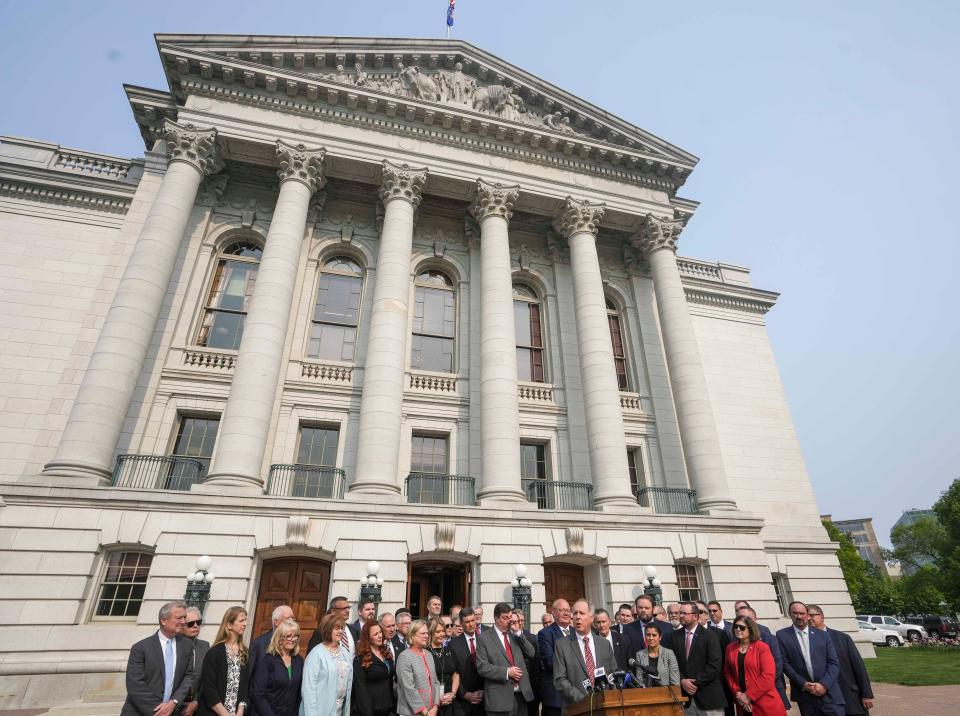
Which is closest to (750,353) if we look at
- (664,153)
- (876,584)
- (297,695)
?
(664,153)

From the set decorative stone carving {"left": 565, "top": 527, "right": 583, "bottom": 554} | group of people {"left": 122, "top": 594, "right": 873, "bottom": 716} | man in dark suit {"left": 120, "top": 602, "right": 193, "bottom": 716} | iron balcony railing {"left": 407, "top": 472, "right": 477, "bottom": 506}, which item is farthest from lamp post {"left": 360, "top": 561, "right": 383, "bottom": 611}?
man in dark suit {"left": 120, "top": 602, "right": 193, "bottom": 716}

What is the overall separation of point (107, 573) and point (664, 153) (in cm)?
2423

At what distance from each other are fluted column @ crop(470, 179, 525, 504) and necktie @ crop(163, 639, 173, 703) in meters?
9.94

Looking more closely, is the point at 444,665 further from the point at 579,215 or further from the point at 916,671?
the point at 916,671

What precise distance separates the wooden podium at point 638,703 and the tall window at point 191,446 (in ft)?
43.4

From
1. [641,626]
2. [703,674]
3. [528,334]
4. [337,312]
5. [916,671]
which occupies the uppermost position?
[528,334]

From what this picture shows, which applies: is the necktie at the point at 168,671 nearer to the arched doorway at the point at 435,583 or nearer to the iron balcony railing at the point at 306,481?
the iron balcony railing at the point at 306,481

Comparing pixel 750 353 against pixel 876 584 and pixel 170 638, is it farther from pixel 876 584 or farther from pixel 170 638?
pixel 876 584

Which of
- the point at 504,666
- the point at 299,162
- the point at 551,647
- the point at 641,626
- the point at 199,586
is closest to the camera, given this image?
the point at 504,666

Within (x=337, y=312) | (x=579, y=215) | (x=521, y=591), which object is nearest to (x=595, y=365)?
(x=579, y=215)

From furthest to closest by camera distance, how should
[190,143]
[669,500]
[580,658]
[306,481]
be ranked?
1. [669,500]
2. [190,143]
3. [306,481]
4. [580,658]

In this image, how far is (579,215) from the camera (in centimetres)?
2106

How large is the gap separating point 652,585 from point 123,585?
13346 millimetres

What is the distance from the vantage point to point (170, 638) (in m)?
6.05
